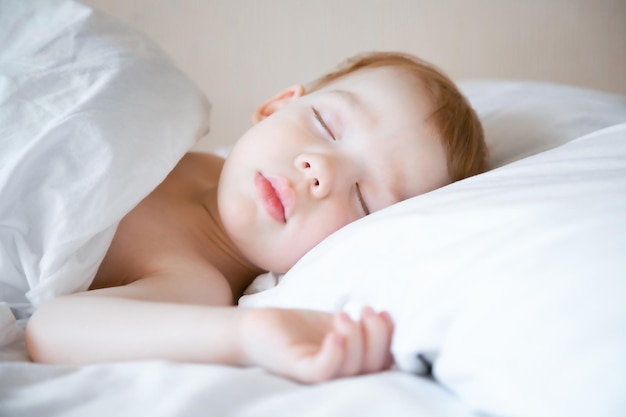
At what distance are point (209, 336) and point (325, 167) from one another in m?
0.35

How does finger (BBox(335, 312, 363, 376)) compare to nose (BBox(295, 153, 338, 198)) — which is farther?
nose (BBox(295, 153, 338, 198))

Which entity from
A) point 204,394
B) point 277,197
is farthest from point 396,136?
point 204,394

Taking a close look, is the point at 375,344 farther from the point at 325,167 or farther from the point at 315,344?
the point at 325,167

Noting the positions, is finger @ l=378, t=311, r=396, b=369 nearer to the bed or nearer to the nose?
the bed

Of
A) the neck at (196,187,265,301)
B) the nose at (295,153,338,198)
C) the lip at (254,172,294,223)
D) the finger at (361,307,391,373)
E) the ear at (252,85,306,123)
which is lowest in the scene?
the neck at (196,187,265,301)

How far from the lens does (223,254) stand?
1.05m

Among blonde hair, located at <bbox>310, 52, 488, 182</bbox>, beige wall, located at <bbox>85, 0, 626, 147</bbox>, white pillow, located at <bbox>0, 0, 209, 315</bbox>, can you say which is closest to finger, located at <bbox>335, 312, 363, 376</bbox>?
white pillow, located at <bbox>0, 0, 209, 315</bbox>

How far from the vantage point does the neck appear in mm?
1038

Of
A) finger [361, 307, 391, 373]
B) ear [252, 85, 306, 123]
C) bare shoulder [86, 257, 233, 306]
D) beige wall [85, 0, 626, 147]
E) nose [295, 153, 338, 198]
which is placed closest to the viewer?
finger [361, 307, 391, 373]

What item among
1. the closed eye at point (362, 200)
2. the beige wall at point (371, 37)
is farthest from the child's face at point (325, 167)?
the beige wall at point (371, 37)

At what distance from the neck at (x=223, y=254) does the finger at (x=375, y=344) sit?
0.49m

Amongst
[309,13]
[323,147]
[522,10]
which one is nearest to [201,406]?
[323,147]

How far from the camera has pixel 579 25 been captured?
5.48ft

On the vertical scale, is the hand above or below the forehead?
below
